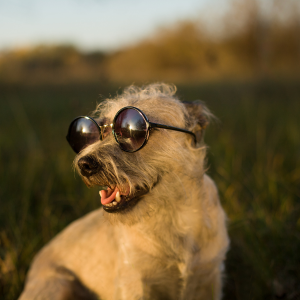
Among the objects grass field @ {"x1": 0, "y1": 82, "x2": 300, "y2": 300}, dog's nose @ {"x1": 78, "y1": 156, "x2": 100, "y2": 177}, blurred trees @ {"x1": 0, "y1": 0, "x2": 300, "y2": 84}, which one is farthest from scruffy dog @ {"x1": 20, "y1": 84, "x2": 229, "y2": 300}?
blurred trees @ {"x1": 0, "y1": 0, "x2": 300, "y2": 84}

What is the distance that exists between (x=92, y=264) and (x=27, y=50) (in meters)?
Answer: 18.5

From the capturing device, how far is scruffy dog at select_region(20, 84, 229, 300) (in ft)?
6.07

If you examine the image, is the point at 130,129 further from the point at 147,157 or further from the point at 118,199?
the point at 118,199

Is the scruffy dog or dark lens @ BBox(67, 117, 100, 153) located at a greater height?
dark lens @ BBox(67, 117, 100, 153)

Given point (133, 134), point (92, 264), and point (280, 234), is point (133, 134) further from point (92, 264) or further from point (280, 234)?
point (280, 234)

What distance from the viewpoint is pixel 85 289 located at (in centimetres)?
229

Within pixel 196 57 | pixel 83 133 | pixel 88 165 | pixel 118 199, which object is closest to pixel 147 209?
pixel 118 199

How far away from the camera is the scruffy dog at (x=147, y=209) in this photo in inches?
72.8

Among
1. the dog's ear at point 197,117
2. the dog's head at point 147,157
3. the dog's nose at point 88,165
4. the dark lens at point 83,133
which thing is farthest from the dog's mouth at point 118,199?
the dog's ear at point 197,117

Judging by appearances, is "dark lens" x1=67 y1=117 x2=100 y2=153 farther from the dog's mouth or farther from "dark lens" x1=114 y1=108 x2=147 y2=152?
the dog's mouth

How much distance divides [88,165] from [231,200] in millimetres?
2083

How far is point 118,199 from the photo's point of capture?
190cm

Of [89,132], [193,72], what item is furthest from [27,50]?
[89,132]

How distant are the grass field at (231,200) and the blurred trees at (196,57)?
A: 20.4 feet
